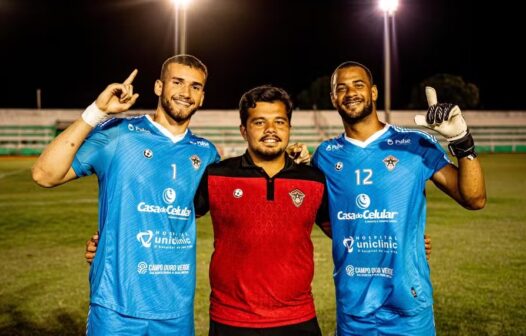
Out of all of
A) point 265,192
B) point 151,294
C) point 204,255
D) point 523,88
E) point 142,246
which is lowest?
point 204,255

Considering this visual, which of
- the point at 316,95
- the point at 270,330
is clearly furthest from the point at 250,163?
the point at 316,95

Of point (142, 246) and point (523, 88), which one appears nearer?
point (142, 246)

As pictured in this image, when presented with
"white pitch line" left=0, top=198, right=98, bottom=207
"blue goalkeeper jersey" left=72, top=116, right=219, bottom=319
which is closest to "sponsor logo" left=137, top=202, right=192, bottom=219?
"blue goalkeeper jersey" left=72, top=116, right=219, bottom=319

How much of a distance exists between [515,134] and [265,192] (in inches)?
1506

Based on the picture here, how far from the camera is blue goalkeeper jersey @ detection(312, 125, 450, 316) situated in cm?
325

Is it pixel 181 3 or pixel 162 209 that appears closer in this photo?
pixel 162 209

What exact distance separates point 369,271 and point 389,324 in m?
0.33

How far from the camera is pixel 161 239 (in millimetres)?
3205

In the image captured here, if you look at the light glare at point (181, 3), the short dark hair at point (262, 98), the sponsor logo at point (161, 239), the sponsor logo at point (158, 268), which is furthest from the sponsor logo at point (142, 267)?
the light glare at point (181, 3)

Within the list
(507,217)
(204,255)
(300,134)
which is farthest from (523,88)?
(204,255)

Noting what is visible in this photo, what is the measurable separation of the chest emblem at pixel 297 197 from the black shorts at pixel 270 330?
684mm

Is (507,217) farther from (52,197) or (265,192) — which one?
(52,197)

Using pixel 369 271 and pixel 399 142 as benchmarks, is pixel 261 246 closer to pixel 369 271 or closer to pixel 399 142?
pixel 369 271

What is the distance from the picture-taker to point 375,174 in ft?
11.3
